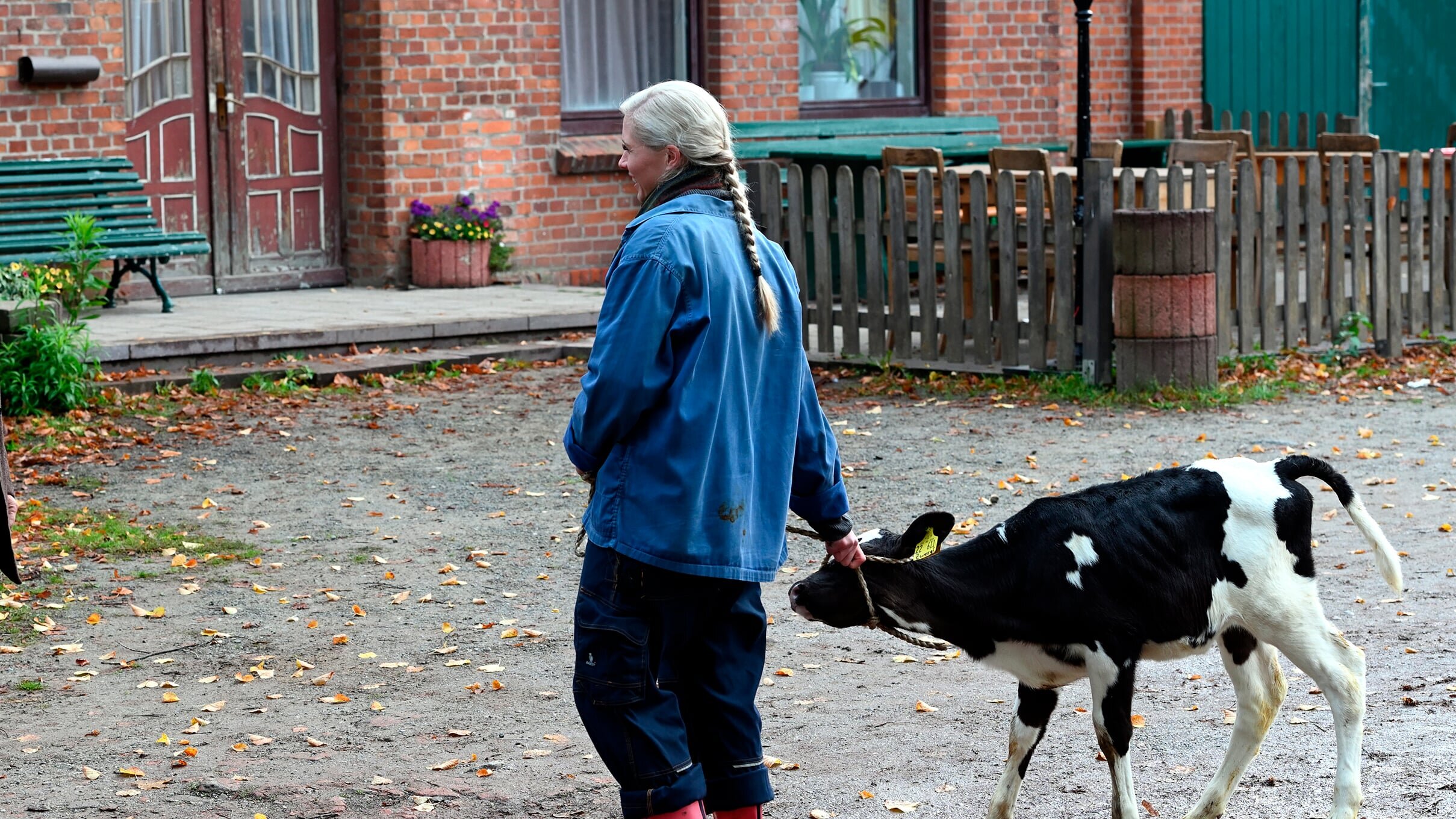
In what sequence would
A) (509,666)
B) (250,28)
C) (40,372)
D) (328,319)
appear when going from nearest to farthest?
1. (509,666)
2. (40,372)
3. (328,319)
4. (250,28)

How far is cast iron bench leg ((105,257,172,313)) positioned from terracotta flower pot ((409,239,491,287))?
2.14 m

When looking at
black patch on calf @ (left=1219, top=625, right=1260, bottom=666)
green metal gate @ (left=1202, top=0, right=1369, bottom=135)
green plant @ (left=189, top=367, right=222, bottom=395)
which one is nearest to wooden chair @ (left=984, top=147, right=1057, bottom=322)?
green plant @ (left=189, top=367, right=222, bottom=395)

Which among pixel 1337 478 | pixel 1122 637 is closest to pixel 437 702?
pixel 1122 637

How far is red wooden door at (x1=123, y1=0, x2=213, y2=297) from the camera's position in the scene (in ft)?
42.9

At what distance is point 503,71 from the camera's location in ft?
47.6

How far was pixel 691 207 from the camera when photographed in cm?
366

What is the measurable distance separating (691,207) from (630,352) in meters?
0.35

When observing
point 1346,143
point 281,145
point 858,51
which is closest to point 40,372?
point 281,145

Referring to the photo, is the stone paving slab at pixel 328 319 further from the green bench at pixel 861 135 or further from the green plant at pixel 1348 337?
the green plant at pixel 1348 337

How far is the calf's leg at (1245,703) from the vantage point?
176 inches

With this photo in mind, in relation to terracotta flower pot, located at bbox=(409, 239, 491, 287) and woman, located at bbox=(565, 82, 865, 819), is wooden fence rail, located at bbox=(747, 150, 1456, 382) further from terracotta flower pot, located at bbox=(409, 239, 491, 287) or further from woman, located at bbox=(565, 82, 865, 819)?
woman, located at bbox=(565, 82, 865, 819)

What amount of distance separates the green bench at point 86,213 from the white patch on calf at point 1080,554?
890cm

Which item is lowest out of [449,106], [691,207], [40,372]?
[40,372]

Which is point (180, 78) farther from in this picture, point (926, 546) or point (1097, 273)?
point (926, 546)
